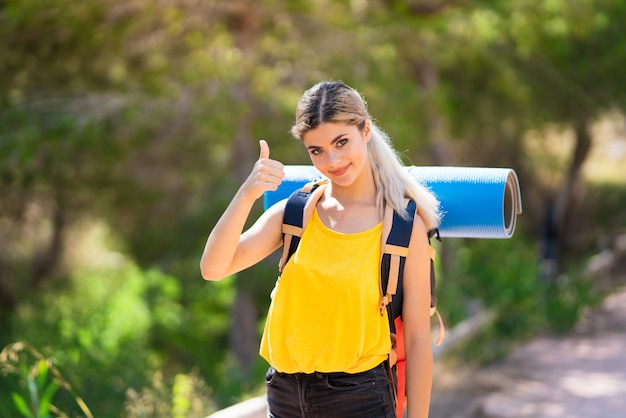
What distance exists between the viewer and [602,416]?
6477 mm

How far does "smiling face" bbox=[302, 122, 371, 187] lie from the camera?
237 cm

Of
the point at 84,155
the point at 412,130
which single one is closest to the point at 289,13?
the point at 412,130

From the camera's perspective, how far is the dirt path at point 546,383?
6668mm

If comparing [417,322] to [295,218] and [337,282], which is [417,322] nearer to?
[337,282]

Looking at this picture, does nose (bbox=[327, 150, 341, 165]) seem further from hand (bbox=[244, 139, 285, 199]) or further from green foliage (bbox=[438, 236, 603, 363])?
green foliage (bbox=[438, 236, 603, 363])

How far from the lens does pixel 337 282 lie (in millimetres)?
2318

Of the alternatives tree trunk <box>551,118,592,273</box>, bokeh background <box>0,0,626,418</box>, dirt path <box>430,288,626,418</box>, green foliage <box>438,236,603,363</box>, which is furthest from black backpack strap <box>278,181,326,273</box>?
tree trunk <box>551,118,592,273</box>

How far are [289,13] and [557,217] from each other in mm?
7413

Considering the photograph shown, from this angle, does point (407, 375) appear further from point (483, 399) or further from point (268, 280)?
point (268, 280)

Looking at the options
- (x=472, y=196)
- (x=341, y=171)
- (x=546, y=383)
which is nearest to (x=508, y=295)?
(x=546, y=383)

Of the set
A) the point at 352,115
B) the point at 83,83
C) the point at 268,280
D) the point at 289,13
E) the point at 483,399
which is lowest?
the point at 483,399

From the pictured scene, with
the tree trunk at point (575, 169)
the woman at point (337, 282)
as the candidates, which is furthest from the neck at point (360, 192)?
the tree trunk at point (575, 169)

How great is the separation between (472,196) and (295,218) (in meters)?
0.54

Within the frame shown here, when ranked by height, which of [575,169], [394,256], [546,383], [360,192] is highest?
[575,169]
